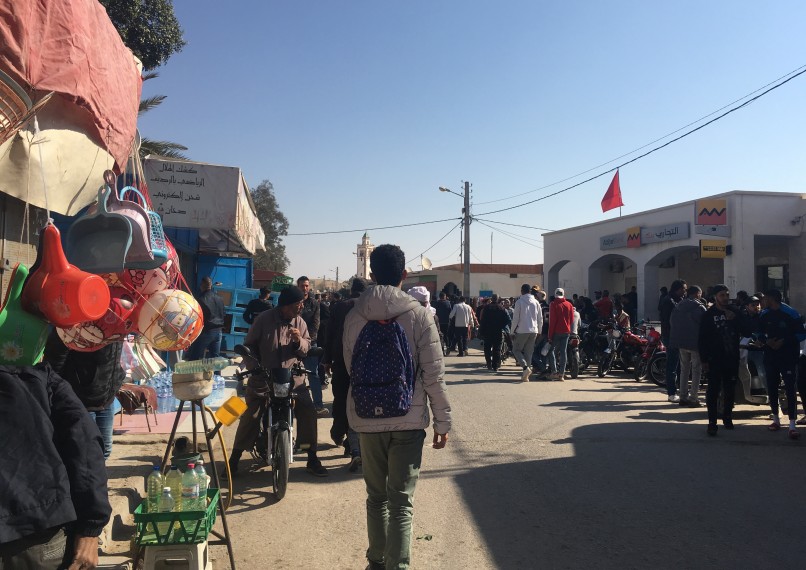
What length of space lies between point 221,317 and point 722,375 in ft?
25.5

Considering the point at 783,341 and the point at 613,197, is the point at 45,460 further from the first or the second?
the point at 613,197

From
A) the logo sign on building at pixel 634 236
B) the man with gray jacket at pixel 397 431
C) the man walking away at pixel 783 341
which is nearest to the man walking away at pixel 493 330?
the man walking away at pixel 783 341

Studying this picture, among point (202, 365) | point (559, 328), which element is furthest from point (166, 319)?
point (559, 328)

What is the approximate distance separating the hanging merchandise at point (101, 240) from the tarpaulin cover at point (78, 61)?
59cm

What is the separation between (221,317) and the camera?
36.2 ft

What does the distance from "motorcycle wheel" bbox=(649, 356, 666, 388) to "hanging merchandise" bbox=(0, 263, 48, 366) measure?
38.3 feet

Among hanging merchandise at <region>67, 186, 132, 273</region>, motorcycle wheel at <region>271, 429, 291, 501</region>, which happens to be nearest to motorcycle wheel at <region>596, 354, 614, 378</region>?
motorcycle wheel at <region>271, 429, 291, 501</region>

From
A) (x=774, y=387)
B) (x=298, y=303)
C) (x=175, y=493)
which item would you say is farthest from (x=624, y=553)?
(x=774, y=387)

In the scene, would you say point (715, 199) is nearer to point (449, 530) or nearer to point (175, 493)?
point (449, 530)

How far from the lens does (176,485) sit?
153 inches

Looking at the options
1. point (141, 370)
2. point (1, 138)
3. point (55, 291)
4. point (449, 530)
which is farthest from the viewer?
point (141, 370)

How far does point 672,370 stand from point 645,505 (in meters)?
6.05

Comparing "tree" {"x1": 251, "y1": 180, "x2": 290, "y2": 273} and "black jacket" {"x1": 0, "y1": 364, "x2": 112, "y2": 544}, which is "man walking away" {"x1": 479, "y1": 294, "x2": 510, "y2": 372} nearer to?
"black jacket" {"x1": 0, "y1": 364, "x2": 112, "y2": 544}

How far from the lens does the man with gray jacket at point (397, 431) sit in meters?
3.64
